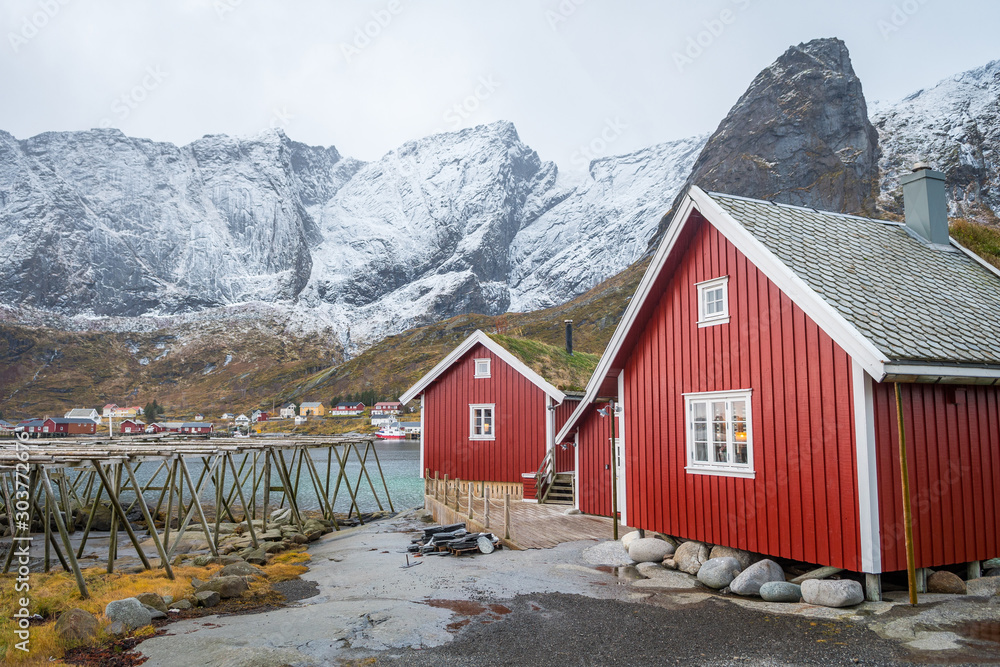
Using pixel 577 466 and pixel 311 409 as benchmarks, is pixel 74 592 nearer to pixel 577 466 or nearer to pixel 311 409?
pixel 577 466

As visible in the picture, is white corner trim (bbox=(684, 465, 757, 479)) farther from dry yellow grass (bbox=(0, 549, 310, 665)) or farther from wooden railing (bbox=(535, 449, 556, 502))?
wooden railing (bbox=(535, 449, 556, 502))

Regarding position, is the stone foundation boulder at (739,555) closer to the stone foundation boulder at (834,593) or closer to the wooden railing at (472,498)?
the stone foundation boulder at (834,593)

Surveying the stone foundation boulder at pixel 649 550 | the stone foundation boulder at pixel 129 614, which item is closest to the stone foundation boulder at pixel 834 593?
the stone foundation boulder at pixel 649 550

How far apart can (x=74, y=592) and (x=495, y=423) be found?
1521 cm

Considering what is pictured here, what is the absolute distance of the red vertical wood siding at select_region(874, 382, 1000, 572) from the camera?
31.6ft

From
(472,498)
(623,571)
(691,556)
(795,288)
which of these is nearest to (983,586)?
(691,556)

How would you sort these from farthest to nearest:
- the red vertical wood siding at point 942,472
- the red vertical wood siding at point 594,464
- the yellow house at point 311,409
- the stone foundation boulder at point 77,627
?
the yellow house at point 311,409
the red vertical wood siding at point 594,464
the red vertical wood siding at point 942,472
the stone foundation boulder at point 77,627

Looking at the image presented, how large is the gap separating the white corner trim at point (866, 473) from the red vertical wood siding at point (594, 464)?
8.68 m

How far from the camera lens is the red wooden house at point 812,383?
9.67 metres

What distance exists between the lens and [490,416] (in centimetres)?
2595

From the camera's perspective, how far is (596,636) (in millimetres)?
9000

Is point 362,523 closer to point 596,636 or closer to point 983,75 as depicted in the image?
point 596,636

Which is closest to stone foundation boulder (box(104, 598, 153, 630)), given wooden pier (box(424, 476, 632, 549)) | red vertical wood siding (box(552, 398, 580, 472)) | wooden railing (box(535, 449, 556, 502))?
wooden pier (box(424, 476, 632, 549))

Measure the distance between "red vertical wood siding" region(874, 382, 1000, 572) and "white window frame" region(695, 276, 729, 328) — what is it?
3.03m
